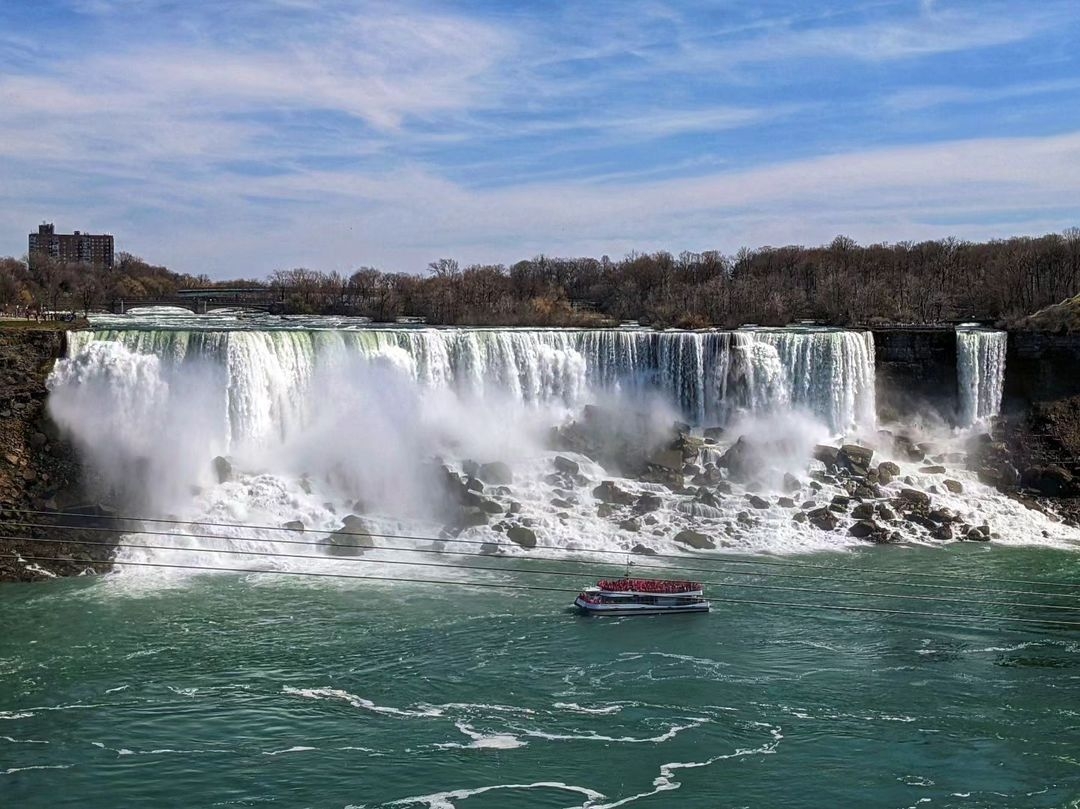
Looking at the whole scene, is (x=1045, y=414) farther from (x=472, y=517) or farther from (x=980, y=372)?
(x=472, y=517)

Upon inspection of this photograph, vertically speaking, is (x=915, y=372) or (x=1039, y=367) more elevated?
(x=1039, y=367)

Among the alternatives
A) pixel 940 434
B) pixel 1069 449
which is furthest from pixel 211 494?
pixel 1069 449

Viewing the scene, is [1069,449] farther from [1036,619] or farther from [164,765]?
[164,765]

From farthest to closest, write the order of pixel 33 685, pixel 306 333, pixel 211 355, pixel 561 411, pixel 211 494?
pixel 561 411
pixel 306 333
pixel 211 355
pixel 211 494
pixel 33 685

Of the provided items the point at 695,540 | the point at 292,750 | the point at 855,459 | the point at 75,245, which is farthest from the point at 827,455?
the point at 75,245

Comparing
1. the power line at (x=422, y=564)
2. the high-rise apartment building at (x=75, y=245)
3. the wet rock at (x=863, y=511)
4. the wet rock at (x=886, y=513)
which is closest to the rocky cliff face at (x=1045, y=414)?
the wet rock at (x=886, y=513)

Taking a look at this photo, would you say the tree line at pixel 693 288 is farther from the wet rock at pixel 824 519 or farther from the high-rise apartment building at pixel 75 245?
the high-rise apartment building at pixel 75 245
